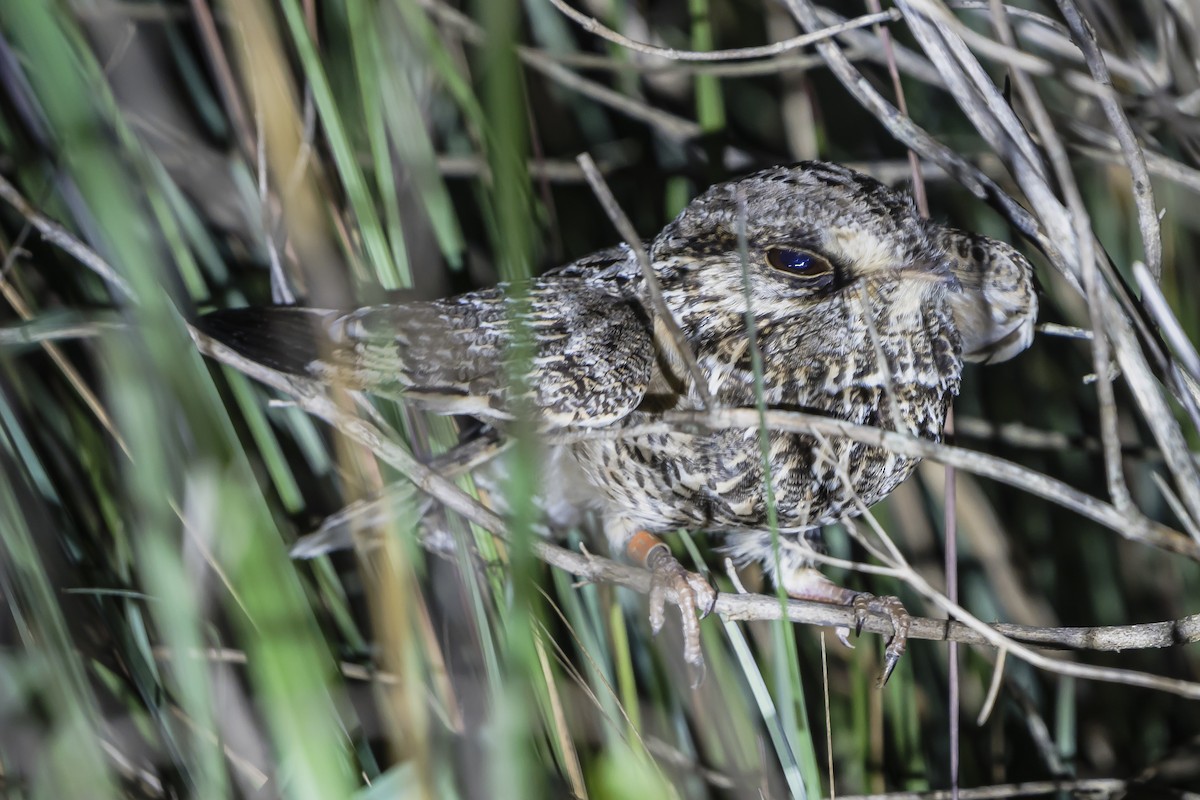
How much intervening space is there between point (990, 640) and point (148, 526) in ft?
2.75

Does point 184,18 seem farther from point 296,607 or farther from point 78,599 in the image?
point 296,607

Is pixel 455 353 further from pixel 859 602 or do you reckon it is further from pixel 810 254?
pixel 859 602

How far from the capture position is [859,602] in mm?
1384

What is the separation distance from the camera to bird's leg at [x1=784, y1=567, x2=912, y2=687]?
122 cm

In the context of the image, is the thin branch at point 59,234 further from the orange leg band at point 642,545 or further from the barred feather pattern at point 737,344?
the orange leg band at point 642,545

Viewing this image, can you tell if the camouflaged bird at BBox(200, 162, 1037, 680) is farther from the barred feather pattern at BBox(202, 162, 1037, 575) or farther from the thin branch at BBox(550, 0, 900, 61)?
the thin branch at BBox(550, 0, 900, 61)

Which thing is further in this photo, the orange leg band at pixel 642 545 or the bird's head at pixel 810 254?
the orange leg band at pixel 642 545

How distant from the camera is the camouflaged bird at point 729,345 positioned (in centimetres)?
116

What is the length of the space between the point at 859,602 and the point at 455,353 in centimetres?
67

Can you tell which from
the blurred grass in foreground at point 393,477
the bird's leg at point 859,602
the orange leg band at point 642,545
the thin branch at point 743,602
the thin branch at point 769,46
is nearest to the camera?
the blurred grass in foreground at point 393,477

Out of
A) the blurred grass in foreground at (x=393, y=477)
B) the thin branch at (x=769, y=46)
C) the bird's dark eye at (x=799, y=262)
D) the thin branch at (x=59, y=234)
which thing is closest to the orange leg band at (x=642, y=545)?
the blurred grass in foreground at (x=393, y=477)

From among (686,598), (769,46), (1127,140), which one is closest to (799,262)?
(769,46)

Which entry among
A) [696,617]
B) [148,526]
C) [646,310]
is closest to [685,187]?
[646,310]

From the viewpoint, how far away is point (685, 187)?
171 cm
